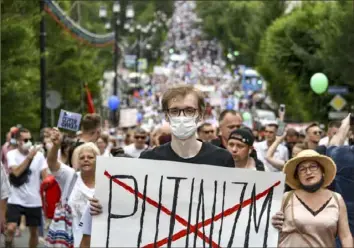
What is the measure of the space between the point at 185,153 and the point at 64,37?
31.7m

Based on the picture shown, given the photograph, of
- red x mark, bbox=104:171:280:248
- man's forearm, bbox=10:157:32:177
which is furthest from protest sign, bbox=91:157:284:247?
man's forearm, bbox=10:157:32:177

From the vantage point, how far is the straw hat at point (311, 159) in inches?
295

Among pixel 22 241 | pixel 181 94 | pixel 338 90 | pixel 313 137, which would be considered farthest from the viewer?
pixel 338 90

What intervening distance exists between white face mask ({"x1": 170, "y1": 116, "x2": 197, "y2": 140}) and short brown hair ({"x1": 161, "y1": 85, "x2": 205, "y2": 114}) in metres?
0.16

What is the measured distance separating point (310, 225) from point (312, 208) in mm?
135

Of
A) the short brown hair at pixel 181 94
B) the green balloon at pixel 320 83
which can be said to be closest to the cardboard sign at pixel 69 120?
the short brown hair at pixel 181 94

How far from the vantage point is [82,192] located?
954 cm

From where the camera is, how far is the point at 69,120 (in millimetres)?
10781

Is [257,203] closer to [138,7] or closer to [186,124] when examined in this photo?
[186,124]

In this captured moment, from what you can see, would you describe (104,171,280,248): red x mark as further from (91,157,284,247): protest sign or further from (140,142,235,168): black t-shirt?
(140,142,235,168): black t-shirt

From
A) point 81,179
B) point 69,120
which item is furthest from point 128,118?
point 81,179

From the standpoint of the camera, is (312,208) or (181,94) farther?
(312,208)

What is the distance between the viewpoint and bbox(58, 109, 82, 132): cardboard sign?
35.2 feet

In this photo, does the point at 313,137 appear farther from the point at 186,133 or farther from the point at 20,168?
the point at 186,133
